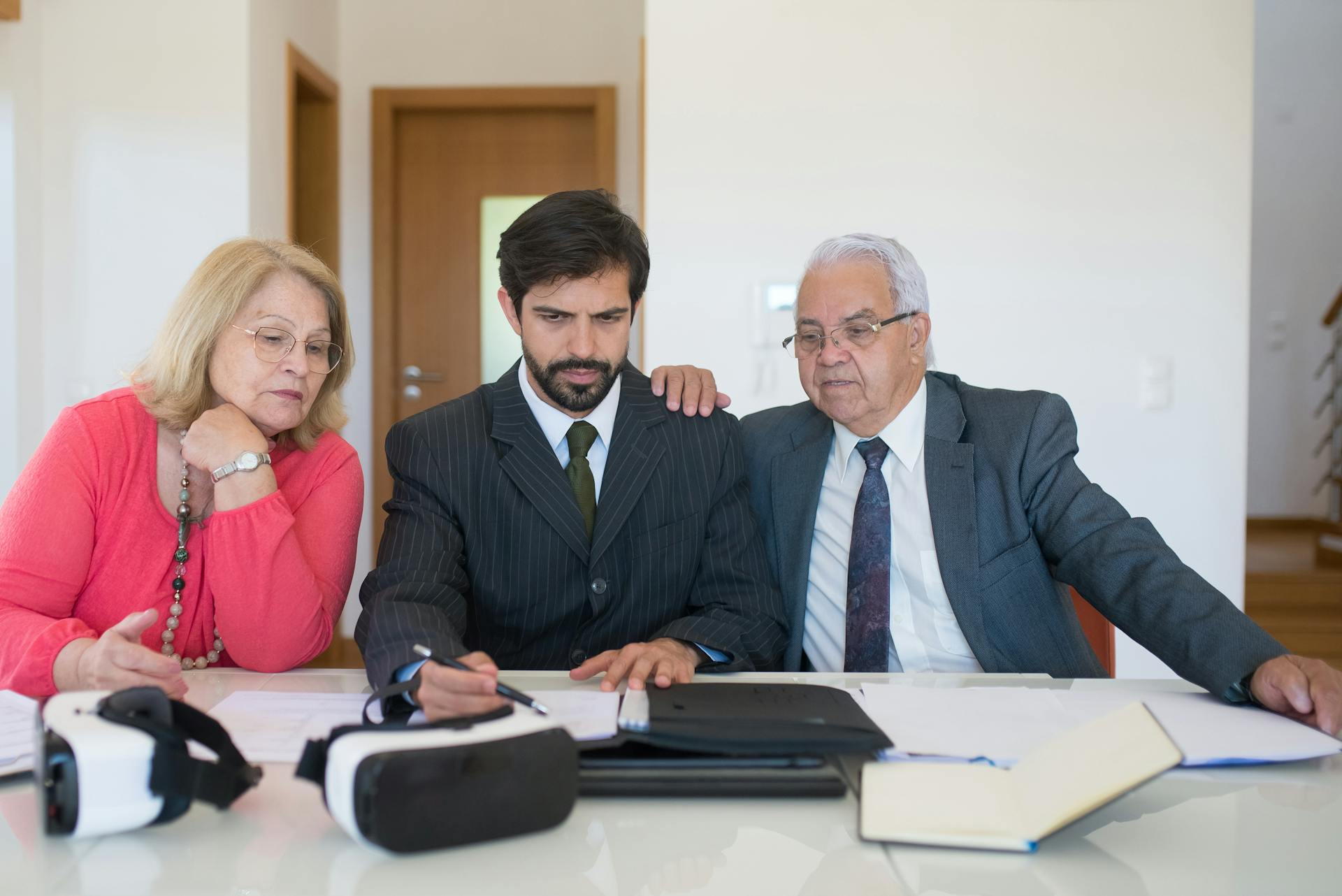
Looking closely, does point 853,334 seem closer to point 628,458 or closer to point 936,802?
point 628,458

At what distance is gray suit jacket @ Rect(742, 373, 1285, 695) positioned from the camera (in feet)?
5.69

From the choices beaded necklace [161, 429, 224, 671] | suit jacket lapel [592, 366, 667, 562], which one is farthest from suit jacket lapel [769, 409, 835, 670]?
beaded necklace [161, 429, 224, 671]

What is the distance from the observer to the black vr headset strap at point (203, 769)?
35.4 inches

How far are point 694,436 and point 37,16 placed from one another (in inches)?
126

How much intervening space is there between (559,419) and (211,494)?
0.58 metres

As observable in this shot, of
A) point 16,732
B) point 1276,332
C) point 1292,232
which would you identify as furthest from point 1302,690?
point 1292,232

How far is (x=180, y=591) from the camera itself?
5.46ft

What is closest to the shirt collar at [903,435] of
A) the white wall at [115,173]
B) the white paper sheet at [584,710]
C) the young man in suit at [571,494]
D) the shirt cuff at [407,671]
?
the young man in suit at [571,494]

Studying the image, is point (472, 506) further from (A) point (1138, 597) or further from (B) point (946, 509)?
(A) point (1138, 597)

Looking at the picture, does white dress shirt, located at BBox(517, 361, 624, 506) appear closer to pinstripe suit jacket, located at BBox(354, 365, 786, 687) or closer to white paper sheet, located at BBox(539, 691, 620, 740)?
pinstripe suit jacket, located at BBox(354, 365, 786, 687)

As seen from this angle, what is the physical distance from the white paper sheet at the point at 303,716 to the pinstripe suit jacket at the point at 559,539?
0.36 meters

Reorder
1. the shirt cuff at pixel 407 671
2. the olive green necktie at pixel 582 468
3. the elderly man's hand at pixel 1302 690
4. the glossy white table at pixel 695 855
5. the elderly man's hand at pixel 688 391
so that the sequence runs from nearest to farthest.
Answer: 1. the glossy white table at pixel 695 855
2. the elderly man's hand at pixel 1302 690
3. the shirt cuff at pixel 407 671
4. the olive green necktie at pixel 582 468
5. the elderly man's hand at pixel 688 391

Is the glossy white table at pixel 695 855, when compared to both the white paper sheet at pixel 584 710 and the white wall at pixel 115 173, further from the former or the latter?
the white wall at pixel 115 173

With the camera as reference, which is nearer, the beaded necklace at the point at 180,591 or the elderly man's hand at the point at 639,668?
the elderly man's hand at the point at 639,668
